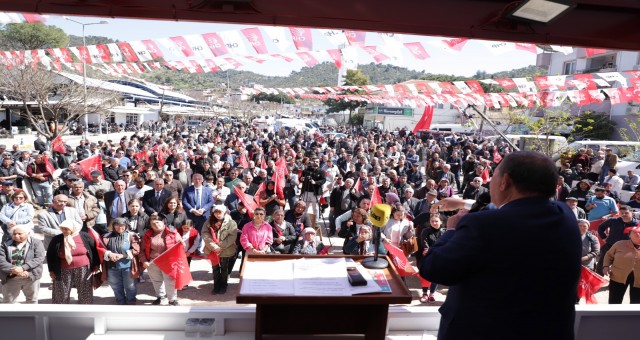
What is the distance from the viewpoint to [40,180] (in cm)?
948

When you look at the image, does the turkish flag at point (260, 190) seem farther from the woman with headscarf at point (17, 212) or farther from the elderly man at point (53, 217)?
the woman with headscarf at point (17, 212)

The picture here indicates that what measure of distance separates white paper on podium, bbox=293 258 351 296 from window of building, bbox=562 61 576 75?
38078 mm

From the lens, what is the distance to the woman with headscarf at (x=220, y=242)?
588 cm

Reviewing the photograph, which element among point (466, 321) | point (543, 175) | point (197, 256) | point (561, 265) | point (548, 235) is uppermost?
point (543, 175)

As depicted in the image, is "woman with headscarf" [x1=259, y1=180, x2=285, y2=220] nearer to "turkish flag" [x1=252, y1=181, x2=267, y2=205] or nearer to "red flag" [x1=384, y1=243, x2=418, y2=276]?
"turkish flag" [x1=252, y1=181, x2=267, y2=205]

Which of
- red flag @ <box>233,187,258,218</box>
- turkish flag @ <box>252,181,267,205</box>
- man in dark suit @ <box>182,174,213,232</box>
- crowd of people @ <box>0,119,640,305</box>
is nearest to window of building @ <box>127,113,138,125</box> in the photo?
crowd of people @ <box>0,119,640,305</box>

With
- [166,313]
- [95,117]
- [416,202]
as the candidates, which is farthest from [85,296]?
[95,117]

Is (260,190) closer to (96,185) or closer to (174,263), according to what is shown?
(96,185)

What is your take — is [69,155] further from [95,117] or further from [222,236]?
[95,117]

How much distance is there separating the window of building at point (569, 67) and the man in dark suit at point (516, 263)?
125 feet

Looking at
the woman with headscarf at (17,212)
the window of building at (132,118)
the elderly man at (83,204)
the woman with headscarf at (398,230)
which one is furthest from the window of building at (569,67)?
the window of building at (132,118)

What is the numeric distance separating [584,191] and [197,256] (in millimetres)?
7797

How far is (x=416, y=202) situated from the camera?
8227 millimetres

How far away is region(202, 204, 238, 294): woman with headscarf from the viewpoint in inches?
231
